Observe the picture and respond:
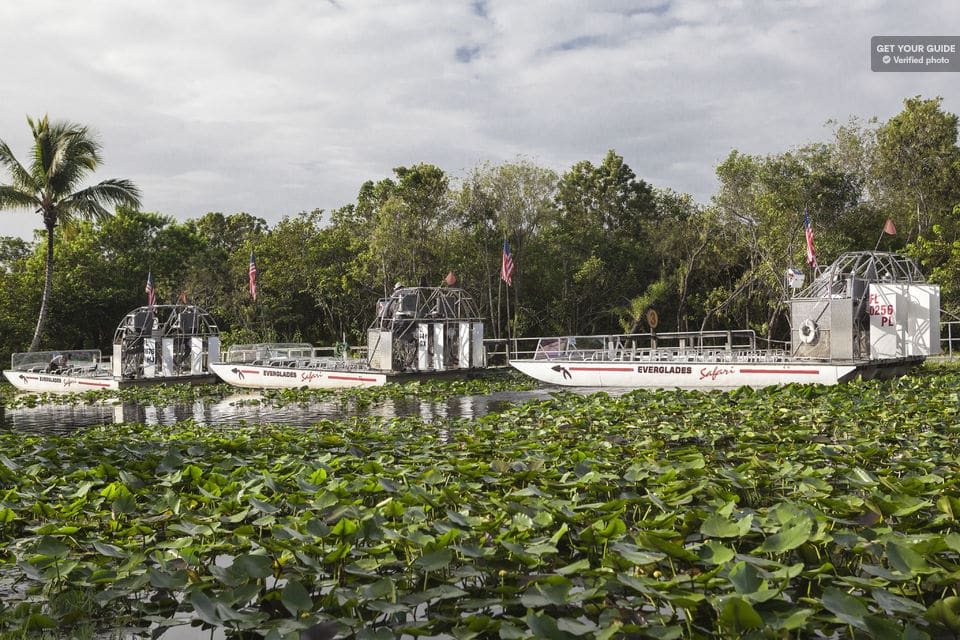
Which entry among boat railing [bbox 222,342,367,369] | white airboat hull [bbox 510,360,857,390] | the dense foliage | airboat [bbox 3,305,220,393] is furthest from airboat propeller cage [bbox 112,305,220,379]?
the dense foliage

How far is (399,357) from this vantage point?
76.0ft

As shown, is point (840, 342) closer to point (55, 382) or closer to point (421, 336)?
point (421, 336)

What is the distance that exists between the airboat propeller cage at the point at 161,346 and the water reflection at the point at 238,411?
5.68 m

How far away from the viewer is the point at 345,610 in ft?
11.0

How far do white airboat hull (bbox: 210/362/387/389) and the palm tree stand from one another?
9808 mm

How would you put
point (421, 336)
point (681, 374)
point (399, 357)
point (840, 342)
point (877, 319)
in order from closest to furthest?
point (840, 342)
point (877, 319)
point (681, 374)
point (399, 357)
point (421, 336)

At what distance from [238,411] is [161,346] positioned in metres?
11.4

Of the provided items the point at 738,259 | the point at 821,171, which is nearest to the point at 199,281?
the point at 738,259

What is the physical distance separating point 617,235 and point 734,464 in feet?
111

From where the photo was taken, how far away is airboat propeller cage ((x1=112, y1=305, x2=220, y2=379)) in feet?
83.3

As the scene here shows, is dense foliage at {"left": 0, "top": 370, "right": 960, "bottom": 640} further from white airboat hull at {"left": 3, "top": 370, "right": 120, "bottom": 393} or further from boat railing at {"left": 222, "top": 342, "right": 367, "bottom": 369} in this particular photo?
white airboat hull at {"left": 3, "top": 370, "right": 120, "bottom": 393}

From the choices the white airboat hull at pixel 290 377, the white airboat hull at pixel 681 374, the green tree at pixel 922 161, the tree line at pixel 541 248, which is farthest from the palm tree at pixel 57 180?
the green tree at pixel 922 161

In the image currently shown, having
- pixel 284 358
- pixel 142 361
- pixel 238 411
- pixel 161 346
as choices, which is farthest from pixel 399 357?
pixel 142 361

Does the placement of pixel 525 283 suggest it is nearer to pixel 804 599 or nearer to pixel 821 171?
pixel 821 171
